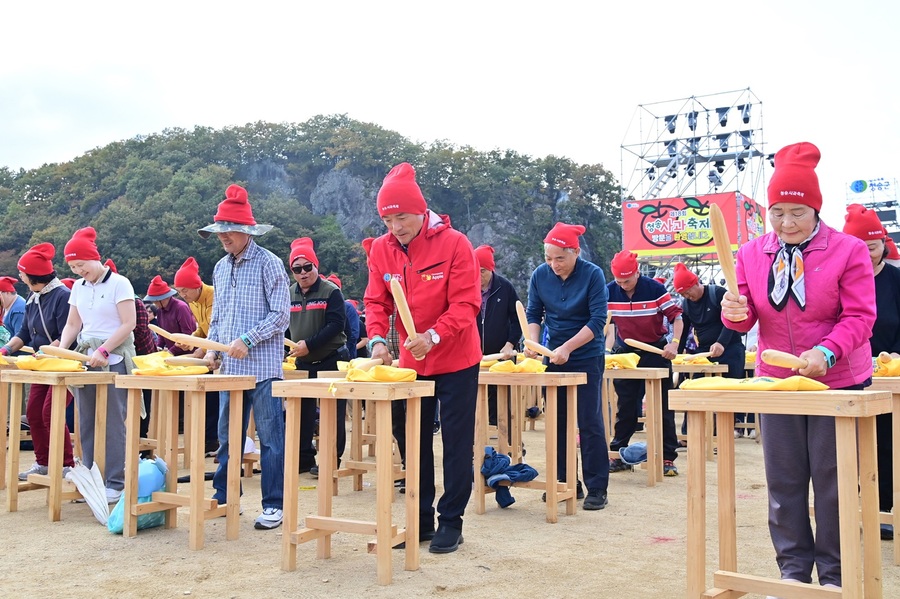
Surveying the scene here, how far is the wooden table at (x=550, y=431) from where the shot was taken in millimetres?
4953

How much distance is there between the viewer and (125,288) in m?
5.55

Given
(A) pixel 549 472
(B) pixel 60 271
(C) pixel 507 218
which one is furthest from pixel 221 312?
(C) pixel 507 218

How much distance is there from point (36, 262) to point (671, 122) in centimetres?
2627

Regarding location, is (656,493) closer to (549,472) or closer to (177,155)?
(549,472)

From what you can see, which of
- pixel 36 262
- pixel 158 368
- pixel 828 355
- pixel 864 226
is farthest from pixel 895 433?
pixel 36 262

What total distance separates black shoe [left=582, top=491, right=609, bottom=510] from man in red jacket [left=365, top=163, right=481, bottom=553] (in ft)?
4.70

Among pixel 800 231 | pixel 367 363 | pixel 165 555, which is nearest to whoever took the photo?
pixel 800 231

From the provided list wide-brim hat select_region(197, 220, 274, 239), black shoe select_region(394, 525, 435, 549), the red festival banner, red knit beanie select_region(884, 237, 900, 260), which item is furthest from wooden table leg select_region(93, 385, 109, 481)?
the red festival banner

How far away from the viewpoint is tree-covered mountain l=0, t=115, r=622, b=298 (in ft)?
124

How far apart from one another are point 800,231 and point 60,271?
32.5 meters

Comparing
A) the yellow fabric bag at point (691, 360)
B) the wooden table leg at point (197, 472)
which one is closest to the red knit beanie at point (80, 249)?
the wooden table leg at point (197, 472)

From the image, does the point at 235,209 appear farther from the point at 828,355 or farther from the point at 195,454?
the point at 828,355

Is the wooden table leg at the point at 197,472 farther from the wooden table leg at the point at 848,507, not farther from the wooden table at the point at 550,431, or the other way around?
the wooden table leg at the point at 848,507

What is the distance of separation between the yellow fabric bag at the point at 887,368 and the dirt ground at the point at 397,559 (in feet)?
3.12
